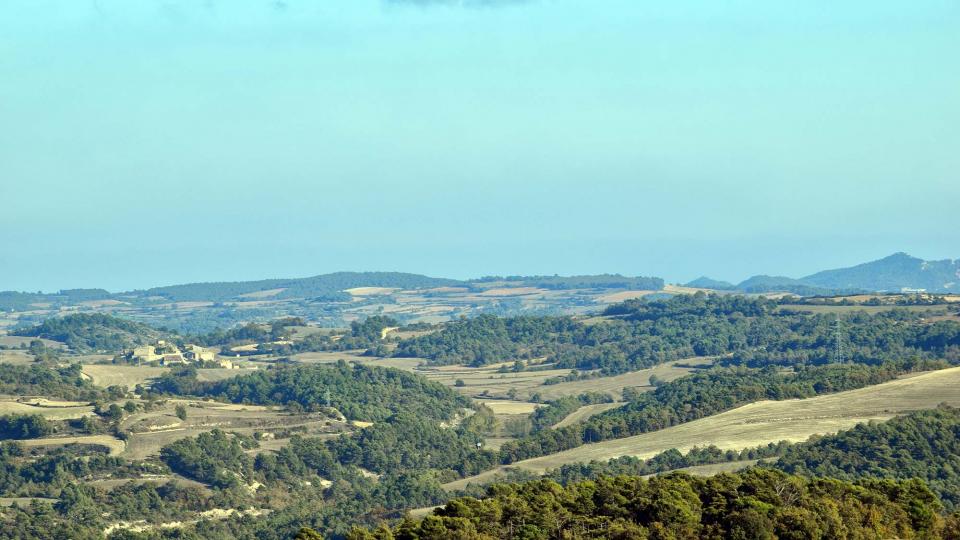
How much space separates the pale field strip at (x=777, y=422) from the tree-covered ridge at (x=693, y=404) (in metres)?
3.33

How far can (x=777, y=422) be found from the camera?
152500 millimetres

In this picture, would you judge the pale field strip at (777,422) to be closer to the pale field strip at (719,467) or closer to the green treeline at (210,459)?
the pale field strip at (719,467)

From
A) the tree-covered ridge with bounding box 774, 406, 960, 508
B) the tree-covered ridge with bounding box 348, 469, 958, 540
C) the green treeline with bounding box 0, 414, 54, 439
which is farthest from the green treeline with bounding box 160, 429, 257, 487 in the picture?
the tree-covered ridge with bounding box 348, 469, 958, 540

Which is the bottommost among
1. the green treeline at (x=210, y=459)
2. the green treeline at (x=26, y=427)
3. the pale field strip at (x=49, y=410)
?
the green treeline at (x=210, y=459)

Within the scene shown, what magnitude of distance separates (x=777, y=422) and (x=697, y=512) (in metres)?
70.2

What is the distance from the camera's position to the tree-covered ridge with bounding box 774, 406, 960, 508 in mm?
120850

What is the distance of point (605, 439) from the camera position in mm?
162625

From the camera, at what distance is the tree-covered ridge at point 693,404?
162000 mm

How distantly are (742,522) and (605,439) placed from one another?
83.3 m

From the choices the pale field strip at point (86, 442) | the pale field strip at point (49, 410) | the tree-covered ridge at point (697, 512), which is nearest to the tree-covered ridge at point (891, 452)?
the tree-covered ridge at point (697, 512)

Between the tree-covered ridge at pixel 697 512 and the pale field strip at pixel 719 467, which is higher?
the tree-covered ridge at pixel 697 512

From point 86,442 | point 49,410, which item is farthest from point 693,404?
point 49,410

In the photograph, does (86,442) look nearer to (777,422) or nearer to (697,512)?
A: (777,422)

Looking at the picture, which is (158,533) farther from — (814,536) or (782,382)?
(782,382)
